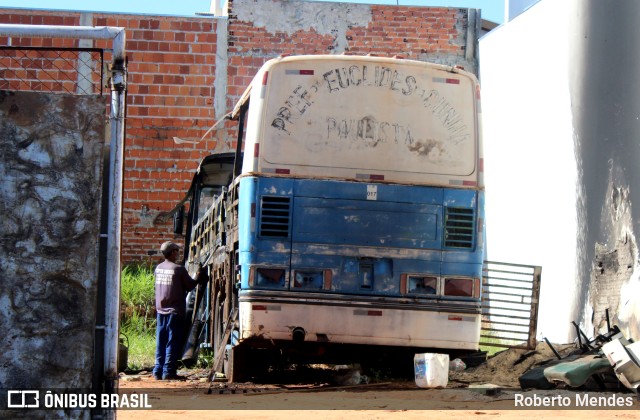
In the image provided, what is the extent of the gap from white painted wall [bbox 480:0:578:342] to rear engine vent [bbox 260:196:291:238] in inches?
193

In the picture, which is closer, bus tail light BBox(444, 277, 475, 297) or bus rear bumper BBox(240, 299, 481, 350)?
bus rear bumper BBox(240, 299, 481, 350)

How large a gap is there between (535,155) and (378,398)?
6651 millimetres

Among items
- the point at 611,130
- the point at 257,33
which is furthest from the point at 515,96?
the point at 257,33

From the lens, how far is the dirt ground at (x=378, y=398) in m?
9.21

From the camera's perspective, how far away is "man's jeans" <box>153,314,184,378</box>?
516 inches

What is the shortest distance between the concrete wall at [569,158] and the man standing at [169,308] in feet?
16.6

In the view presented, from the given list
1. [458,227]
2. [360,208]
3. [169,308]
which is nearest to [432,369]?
[458,227]

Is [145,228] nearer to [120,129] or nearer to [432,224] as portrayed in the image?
[432,224]

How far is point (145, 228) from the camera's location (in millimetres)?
20078

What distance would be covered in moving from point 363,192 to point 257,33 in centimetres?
965

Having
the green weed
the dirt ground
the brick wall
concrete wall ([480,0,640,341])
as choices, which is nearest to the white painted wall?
concrete wall ([480,0,640,341])

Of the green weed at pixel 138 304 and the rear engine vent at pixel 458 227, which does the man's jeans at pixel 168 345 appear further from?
the green weed at pixel 138 304

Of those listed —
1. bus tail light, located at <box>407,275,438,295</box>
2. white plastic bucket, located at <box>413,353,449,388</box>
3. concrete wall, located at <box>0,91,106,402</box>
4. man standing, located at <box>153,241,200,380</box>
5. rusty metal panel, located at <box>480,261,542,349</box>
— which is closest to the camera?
concrete wall, located at <box>0,91,106,402</box>

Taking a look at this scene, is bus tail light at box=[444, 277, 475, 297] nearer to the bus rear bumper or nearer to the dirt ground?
the bus rear bumper
